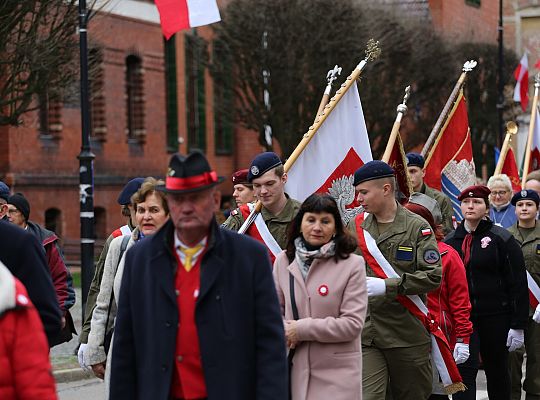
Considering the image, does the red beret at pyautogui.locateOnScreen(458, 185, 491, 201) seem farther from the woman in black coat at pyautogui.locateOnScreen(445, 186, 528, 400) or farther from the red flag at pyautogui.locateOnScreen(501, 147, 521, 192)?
the red flag at pyautogui.locateOnScreen(501, 147, 521, 192)

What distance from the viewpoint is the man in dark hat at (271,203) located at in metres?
8.29

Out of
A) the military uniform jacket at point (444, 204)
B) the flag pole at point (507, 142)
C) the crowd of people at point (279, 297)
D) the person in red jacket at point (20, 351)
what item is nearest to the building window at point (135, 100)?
the flag pole at point (507, 142)

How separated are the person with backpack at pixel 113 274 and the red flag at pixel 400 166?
122 inches

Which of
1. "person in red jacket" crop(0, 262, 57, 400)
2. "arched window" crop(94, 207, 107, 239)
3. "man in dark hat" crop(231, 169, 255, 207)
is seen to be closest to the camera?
"person in red jacket" crop(0, 262, 57, 400)

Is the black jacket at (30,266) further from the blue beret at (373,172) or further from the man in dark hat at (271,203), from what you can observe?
the blue beret at (373,172)

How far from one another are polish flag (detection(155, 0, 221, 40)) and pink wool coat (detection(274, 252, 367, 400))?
4568 mm

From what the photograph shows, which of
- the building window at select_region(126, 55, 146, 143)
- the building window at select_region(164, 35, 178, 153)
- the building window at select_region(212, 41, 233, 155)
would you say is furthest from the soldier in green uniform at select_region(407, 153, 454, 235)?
the building window at select_region(164, 35, 178, 153)

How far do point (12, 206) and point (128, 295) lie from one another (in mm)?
4447

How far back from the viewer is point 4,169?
31469 mm

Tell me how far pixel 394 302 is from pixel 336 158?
1.73 m

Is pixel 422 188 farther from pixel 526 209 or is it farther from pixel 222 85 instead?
pixel 222 85

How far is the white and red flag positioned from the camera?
30.6 feet

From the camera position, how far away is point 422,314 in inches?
324

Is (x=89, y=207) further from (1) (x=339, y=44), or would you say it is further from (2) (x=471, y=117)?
(2) (x=471, y=117)
